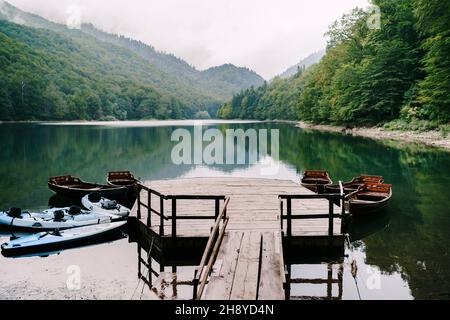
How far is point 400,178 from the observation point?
26.0 meters

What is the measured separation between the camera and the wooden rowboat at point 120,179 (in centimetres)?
2112

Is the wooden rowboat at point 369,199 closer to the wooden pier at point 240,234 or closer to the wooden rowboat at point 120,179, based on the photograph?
the wooden pier at point 240,234

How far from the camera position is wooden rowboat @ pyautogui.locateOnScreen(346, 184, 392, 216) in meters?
15.6

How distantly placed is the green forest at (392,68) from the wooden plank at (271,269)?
131 ft

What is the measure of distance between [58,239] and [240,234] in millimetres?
5696

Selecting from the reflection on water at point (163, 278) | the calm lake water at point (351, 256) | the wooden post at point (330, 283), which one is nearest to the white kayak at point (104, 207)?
the calm lake water at point (351, 256)

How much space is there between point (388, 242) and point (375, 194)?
15.6 feet

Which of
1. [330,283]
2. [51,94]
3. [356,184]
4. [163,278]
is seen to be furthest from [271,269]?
[51,94]

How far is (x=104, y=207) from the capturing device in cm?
1579
